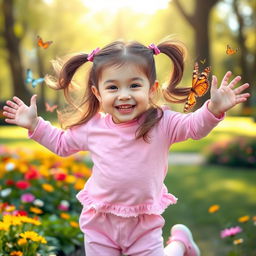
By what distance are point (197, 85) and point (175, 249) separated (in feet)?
3.58

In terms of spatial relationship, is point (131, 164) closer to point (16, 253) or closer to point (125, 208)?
point (125, 208)

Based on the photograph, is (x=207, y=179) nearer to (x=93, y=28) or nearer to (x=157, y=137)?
(x=157, y=137)

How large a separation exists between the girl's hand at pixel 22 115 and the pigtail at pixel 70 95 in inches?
7.8

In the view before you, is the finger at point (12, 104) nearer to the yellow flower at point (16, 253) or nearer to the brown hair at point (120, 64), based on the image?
the brown hair at point (120, 64)

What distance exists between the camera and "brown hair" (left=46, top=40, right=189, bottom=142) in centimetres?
261

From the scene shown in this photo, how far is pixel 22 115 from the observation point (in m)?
2.78

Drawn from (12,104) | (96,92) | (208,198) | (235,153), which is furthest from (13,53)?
(96,92)

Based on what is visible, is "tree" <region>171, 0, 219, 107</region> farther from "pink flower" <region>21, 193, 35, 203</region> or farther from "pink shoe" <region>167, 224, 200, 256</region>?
"pink shoe" <region>167, 224, 200, 256</region>

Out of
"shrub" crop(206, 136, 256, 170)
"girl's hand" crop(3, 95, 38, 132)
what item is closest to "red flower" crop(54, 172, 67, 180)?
"girl's hand" crop(3, 95, 38, 132)

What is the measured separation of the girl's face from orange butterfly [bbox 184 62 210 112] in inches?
8.7

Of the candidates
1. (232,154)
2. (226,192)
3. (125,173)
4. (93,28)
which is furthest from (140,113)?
(93,28)

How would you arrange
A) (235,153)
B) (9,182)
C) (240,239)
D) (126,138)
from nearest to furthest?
1. (126,138)
2. (240,239)
3. (9,182)
4. (235,153)

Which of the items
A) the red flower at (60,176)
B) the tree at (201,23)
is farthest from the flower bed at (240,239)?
the tree at (201,23)

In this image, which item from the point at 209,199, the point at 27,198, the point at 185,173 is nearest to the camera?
the point at 27,198
